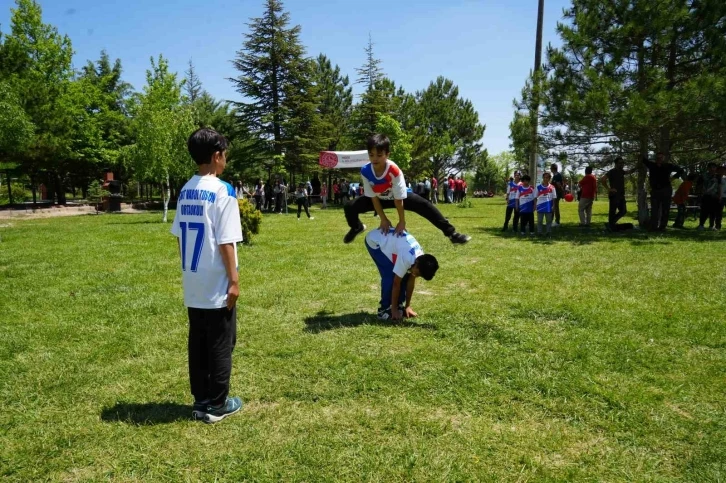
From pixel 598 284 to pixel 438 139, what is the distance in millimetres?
45269

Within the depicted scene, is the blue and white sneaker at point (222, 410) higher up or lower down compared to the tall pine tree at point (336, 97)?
lower down

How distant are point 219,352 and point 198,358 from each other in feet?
0.56

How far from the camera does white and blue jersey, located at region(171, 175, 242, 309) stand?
324cm

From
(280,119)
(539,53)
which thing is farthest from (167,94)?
(539,53)

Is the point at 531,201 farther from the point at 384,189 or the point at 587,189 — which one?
the point at 384,189

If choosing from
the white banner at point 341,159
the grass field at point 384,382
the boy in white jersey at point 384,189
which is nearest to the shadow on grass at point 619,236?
the grass field at point 384,382

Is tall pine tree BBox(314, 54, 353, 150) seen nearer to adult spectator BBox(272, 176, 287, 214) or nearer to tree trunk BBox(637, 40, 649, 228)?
adult spectator BBox(272, 176, 287, 214)

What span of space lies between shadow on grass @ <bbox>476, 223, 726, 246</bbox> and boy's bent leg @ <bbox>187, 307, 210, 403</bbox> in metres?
9.86

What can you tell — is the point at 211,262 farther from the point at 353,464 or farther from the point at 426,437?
the point at 426,437

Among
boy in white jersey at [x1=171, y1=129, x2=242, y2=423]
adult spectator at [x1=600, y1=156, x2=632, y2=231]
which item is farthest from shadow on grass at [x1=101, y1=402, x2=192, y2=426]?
adult spectator at [x1=600, y1=156, x2=632, y2=231]

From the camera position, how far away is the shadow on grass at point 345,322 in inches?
210

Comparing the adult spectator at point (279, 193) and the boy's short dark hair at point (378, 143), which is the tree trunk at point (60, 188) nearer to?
the adult spectator at point (279, 193)

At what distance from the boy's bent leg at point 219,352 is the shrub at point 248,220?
862cm

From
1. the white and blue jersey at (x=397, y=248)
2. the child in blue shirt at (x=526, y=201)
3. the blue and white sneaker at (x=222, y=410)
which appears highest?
the child in blue shirt at (x=526, y=201)
